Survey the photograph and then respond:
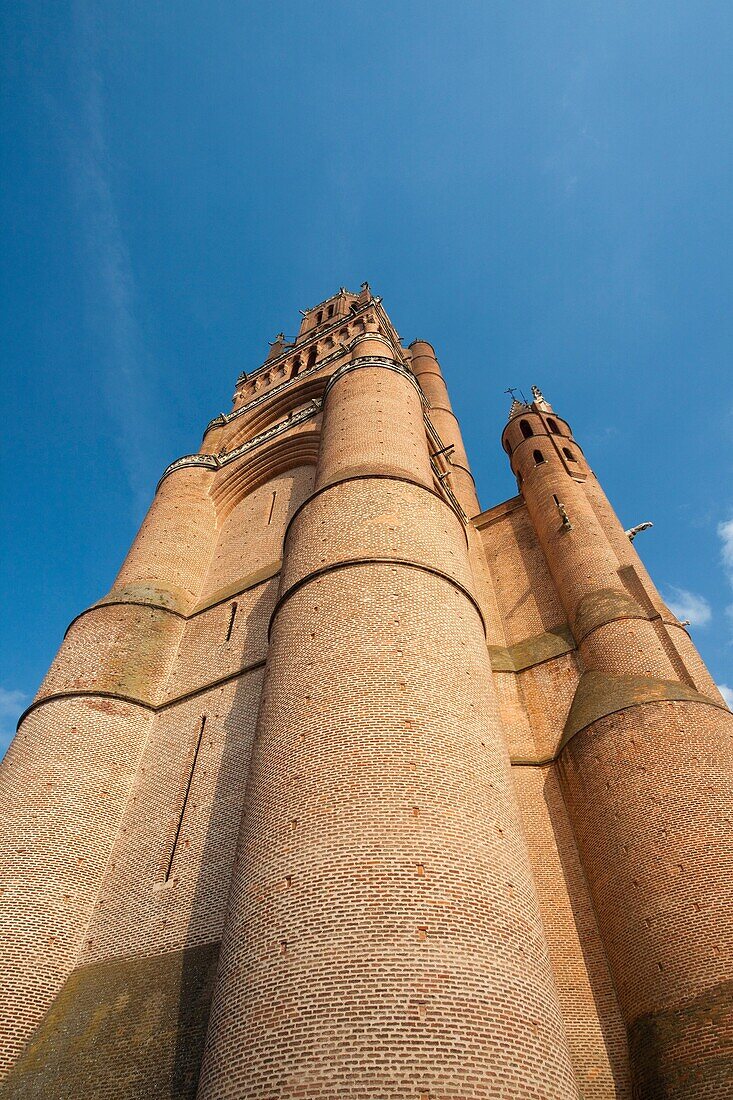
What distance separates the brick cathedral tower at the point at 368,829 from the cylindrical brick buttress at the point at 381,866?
0.03 meters

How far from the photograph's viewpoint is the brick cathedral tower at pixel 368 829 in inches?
201

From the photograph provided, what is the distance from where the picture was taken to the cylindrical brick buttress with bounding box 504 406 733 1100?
6359mm

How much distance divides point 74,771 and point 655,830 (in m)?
7.73

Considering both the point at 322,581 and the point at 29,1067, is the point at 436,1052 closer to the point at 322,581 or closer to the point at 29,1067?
the point at 29,1067

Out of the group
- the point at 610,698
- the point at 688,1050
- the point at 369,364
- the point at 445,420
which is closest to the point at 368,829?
the point at 688,1050

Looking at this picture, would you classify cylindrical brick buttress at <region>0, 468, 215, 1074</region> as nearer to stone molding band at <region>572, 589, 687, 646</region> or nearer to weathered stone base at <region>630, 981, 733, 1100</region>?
weathered stone base at <region>630, 981, 733, 1100</region>

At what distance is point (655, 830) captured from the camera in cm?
784

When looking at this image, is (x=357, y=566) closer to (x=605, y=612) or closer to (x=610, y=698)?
(x=610, y=698)

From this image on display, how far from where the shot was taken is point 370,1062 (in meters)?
4.50

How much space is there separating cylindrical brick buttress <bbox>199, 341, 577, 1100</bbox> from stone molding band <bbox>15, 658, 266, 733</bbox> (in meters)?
1.63

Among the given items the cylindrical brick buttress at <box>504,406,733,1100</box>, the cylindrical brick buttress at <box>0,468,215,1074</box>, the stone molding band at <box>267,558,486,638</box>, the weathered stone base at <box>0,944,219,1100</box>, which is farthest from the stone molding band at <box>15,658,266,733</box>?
the cylindrical brick buttress at <box>504,406,733,1100</box>

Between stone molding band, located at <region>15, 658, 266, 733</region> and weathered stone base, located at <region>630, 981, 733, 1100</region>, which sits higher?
stone molding band, located at <region>15, 658, 266, 733</region>

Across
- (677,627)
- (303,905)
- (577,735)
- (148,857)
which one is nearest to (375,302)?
(677,627)

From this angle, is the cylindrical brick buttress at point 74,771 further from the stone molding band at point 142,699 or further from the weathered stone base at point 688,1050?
the weathered stone base at point 688,1050
